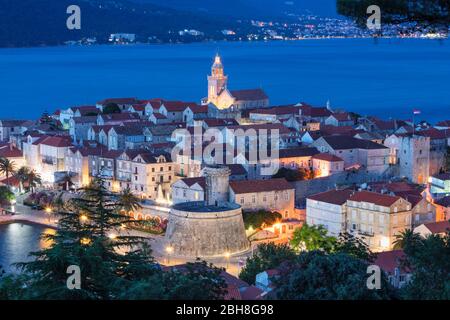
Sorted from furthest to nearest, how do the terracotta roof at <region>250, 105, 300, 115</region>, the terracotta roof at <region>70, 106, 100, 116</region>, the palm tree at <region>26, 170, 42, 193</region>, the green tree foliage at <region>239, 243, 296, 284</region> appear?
the terracotta roof at <region>70, 106, 100, 116</region> < the terracotta roof at <region>250, 105, 300, 115</region> < the palm tree at <region>26, 170, 42, 193</region> < the green tree foliage at <region>239, 243, 296, 284</region>

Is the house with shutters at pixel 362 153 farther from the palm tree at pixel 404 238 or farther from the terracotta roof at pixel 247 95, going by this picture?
the terracotta roof at pixel 247 95

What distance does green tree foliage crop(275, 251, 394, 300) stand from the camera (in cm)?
1105

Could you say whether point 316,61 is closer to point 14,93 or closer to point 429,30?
point 14,93

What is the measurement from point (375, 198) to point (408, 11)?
42.1ft

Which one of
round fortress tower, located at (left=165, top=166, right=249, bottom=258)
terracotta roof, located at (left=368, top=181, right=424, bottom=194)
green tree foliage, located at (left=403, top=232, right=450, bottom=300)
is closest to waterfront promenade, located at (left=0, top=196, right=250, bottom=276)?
round fortress tower, located at (left=165, top=166, right=249, bottom=258)

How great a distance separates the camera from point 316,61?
128 meters

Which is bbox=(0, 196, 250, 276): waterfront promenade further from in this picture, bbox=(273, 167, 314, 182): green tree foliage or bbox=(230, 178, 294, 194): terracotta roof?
bbox=(273, 167, 314, 182): green tree foliage

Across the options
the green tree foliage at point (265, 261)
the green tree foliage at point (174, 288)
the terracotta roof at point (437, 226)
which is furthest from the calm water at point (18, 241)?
the green tree foliage at point (174, 288)

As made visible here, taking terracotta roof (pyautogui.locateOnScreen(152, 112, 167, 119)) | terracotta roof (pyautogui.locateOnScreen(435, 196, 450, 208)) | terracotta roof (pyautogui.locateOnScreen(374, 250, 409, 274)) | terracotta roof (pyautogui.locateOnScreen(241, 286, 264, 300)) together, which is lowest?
terracotta roof (pyautogui.locateOnScreen(435, 196, 450, 208))

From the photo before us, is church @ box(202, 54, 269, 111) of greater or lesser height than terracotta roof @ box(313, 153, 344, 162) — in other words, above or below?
above

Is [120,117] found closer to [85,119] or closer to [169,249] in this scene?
[85,119]

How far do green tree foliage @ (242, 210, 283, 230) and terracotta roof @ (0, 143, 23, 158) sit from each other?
47.8 feet

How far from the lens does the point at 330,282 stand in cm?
1177
